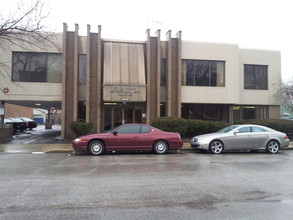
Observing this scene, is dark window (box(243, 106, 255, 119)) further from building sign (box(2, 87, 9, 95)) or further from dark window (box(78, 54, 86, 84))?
building sign (box(2, 87, 9, 95))

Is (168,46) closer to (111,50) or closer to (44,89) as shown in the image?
(111,50)

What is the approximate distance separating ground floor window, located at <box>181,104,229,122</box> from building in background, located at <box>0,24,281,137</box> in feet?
0.27

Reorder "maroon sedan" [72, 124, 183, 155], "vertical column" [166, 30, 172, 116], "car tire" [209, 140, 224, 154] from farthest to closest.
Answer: "vertical column" [166, 30, 172, 116] → "car tire" [209, 140, 224, 154] → "maroon sedan" [72, 124, 183, 155]

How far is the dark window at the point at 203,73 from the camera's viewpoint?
2027cm

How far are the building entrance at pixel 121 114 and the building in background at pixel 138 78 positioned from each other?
7 cm

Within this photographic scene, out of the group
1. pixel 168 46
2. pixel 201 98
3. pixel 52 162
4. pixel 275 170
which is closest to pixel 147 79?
pixel 168 46

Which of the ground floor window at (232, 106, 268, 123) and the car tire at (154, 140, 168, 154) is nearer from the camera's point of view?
the car tire at (154, 140, 168, 154)

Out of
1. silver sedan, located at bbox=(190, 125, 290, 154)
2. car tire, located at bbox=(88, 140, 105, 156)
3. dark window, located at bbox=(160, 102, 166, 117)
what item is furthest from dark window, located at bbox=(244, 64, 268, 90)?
car tire, located at bbox=(88, 140, 105, 156)

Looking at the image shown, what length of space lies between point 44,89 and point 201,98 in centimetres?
1128

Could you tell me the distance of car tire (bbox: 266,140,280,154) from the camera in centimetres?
1304

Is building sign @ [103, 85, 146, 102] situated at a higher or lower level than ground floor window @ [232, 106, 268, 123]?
higher

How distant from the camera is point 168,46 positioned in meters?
19.5

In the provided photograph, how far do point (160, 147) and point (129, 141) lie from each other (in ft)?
4.93

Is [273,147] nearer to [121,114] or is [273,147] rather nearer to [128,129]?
[128,129]
